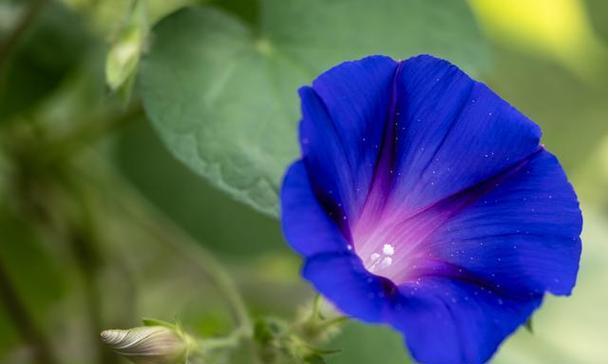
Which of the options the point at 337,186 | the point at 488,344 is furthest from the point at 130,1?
the point at 488,344

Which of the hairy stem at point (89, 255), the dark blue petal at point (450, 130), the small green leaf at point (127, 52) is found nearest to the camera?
the dark blue petal at point (450, 130)

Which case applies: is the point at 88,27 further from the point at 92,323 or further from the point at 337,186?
the point at 337,186

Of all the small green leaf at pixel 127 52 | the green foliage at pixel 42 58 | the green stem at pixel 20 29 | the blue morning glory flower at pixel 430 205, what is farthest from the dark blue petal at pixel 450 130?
the green foliage at pixel 42 58

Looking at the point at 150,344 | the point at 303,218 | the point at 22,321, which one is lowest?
the point at 22,321

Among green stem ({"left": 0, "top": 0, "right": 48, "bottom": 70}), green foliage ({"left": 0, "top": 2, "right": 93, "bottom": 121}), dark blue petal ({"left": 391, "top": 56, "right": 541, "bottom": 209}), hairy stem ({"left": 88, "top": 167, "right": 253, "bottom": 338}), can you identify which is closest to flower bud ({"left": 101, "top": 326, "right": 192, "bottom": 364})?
hairy stem ({"left": 88, "top": 167, "right": 253, "bottom": 338})

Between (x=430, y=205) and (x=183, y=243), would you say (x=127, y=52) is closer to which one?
(x=430, y=205)

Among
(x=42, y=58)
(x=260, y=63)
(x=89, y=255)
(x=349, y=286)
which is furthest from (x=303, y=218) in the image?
(x=89, y=255)

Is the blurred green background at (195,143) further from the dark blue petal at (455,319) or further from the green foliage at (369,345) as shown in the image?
the dark blue petal at (455,319)

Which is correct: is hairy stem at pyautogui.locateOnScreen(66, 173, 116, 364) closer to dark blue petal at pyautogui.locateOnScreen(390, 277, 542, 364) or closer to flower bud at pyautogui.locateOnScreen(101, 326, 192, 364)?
flower bud at pyautogui.locateOnScreen(101, 326, 192, 364)
